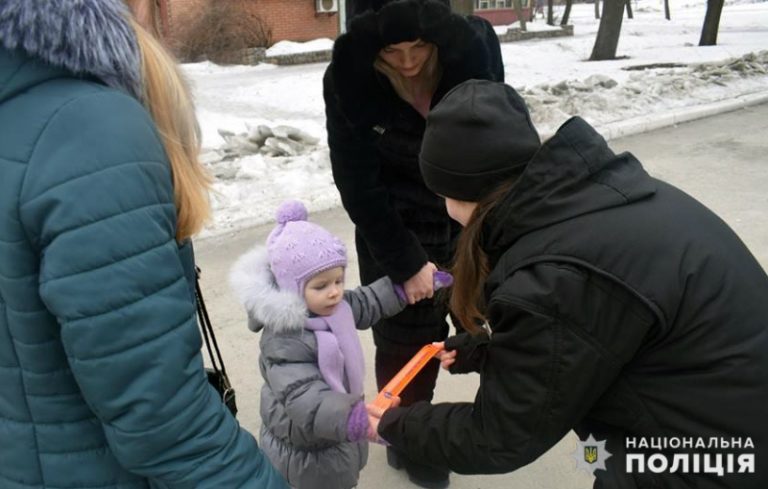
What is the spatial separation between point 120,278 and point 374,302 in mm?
1291

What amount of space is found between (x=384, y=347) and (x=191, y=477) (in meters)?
1.48

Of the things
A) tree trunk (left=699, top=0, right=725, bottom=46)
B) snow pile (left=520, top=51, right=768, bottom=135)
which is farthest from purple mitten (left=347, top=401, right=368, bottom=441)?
tree trunk (left=699, top=0, right=725, bottom=46)

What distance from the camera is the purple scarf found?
6.23ft

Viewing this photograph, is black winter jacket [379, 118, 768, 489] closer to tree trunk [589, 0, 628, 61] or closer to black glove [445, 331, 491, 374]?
black glove [445, 331, 491, 374]

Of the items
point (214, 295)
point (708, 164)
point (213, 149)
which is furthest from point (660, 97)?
point (214, 295)

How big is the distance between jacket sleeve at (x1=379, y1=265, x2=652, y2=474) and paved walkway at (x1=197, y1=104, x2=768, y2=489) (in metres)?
1.30

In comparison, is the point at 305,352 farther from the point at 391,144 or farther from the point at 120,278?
the point at 120,278

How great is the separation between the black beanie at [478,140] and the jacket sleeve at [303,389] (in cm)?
65

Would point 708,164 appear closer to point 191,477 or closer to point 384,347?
point 384,347

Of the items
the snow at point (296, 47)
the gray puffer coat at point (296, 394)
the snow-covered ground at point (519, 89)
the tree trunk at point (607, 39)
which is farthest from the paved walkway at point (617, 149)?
the snow at point (296, 47)

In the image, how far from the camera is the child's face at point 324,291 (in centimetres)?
191

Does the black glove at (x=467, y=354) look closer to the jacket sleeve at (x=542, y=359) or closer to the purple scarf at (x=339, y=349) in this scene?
the purple scarf at (x=339, y=349)

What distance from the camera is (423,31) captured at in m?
1.93

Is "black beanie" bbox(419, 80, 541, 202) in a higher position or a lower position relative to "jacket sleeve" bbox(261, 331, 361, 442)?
higher
